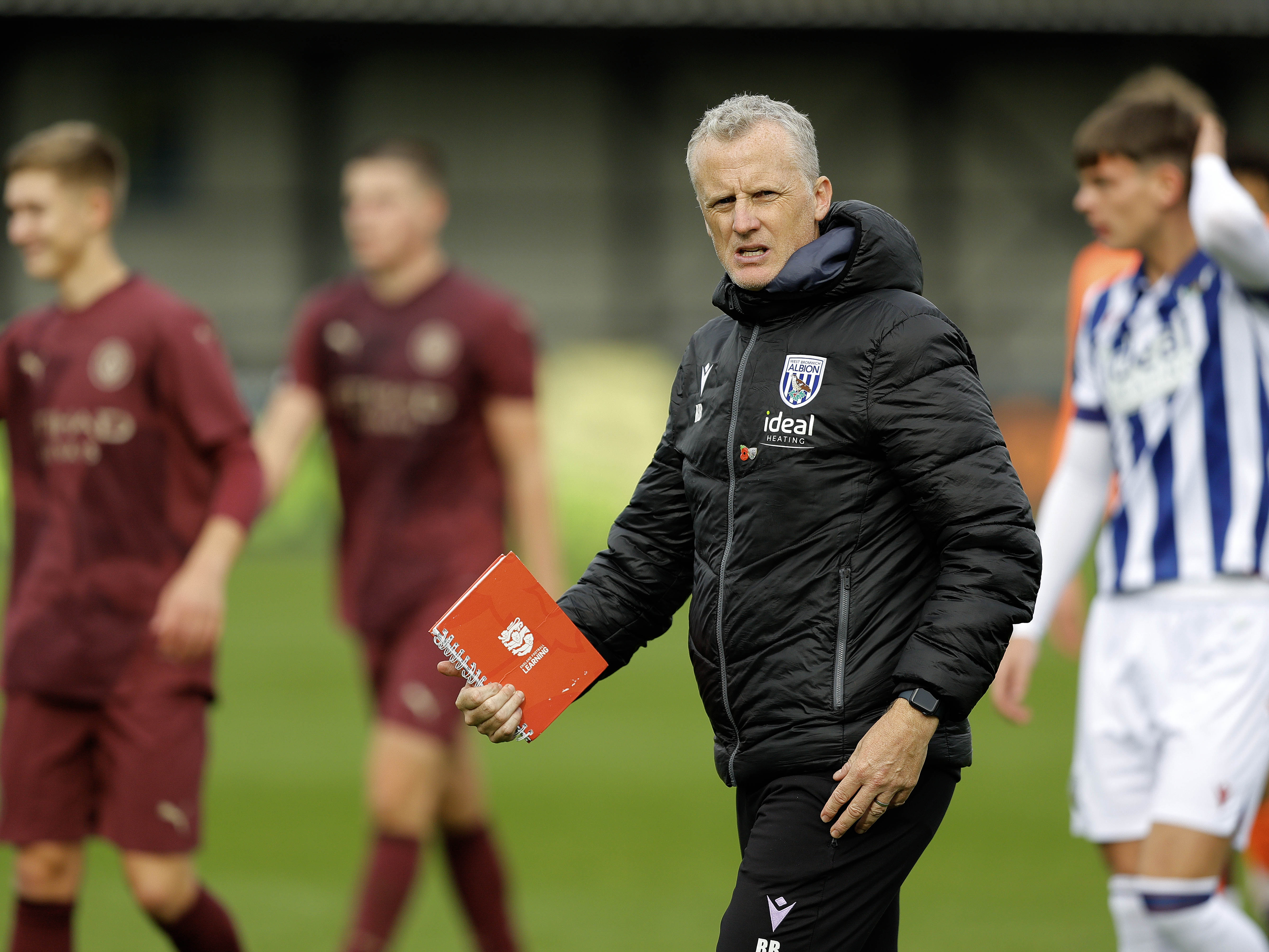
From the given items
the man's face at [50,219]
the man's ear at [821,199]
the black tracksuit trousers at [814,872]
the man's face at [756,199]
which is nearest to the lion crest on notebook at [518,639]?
the black tracksuit trousers at [814,872]

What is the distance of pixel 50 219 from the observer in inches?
181

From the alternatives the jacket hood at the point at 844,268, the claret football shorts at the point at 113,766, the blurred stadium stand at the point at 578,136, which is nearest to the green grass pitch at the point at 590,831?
the claret football shorts at the point at 113,766

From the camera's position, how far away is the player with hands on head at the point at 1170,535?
3.78 meters

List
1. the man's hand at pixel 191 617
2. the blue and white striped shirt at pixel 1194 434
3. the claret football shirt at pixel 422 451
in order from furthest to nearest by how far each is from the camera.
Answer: the claret football shirt at pixel 422 451 < the man's hand at pixel 191 617 < the blue and white striped shirt at pixel 1194 434

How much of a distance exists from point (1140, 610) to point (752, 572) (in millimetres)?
1478

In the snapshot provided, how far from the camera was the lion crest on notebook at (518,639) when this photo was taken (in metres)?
Answer: 3.05

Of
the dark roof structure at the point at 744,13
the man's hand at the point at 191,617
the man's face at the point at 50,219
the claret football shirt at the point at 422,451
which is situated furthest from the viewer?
the dark roof structure at the point at 744,13

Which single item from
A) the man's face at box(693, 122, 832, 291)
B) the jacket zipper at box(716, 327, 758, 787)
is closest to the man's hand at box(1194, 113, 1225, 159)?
the man's face at box(693, 122, 832, 291)

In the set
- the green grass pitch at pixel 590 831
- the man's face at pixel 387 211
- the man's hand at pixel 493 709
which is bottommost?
the green grass pitch at pixel 590 831

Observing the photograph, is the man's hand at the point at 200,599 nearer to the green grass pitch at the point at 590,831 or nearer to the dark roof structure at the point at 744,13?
the green grass pitch at the point at 590,831

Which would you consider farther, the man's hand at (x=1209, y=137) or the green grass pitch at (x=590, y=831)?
the green grass pitch at (x=590, y=831)

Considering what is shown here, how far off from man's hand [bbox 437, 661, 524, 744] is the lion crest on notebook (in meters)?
0.07

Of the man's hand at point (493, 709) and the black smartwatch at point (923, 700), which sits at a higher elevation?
the black smartwatch at point (923, 700)

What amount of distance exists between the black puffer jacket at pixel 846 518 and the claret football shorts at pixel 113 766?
1.84 meters
